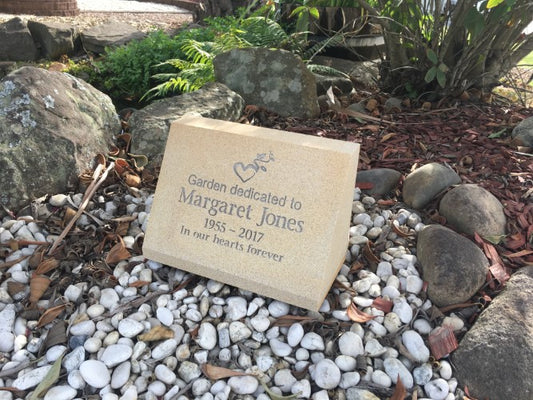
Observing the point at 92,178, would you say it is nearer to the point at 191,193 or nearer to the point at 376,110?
the point at 191,193

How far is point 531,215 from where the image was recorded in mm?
2451

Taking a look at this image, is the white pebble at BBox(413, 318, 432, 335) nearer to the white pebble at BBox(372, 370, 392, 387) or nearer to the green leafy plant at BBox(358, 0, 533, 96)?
the white pebble at BBox(372, 370, 392, 387)

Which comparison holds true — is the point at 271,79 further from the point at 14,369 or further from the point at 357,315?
the point at 14,369

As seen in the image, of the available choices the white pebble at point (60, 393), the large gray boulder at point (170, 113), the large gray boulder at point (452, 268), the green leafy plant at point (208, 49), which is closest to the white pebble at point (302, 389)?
the large gray boulder at point (452, 268)

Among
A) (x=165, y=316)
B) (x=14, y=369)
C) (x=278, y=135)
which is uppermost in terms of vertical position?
Answer: (x=278, y=135)

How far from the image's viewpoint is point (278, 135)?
2.03 meters

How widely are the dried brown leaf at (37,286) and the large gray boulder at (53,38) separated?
523 centimetres

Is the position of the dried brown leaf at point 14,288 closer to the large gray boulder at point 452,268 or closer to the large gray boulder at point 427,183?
the large gray boulder at point 452,268

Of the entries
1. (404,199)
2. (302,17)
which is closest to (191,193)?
(404,199)

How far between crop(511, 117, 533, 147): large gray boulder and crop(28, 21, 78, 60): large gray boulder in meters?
5.85

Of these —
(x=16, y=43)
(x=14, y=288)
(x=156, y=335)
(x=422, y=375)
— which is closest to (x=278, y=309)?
(x=156, y=335)

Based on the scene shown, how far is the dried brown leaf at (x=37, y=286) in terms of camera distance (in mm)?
2123

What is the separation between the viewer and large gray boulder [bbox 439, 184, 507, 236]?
2.32m

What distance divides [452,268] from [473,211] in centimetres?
45
